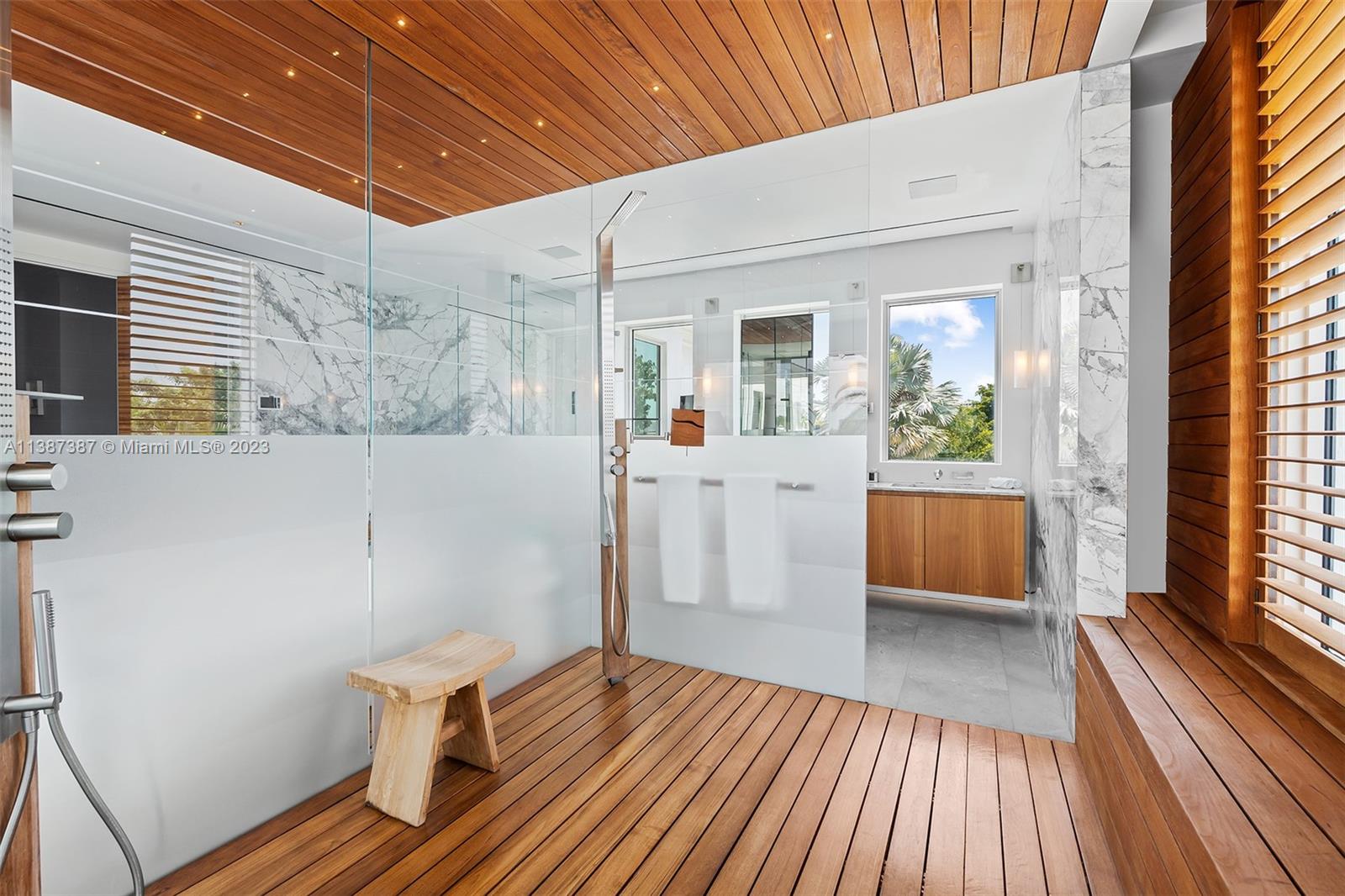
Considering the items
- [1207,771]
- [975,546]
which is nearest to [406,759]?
[1207,771]

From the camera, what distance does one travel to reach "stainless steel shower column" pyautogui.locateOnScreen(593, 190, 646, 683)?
3111 mm

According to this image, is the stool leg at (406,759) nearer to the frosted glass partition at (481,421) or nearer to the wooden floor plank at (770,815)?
the frosted glass partition at (481,421)

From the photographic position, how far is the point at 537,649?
125 inches

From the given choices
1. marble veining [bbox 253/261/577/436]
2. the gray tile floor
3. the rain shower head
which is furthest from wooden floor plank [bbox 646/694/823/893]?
the rain shower head

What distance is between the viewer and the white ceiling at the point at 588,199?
1546mm

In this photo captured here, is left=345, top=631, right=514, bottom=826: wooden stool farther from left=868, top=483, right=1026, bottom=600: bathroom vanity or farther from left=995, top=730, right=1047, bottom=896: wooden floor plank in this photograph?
left=868, top=483, right=1026, bottom=600: bathroom vanity

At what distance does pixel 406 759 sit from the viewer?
2.05m

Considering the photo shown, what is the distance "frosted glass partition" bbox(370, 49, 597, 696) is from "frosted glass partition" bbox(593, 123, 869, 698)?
12.3 inches

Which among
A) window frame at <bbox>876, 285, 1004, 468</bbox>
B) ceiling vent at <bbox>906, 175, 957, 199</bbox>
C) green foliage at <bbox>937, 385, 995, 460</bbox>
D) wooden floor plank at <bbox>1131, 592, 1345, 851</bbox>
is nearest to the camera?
wooden floor plank at <bbox>1131, 592, 1345, 851</bbox>

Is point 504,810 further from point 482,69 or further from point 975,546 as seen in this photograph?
point 975,546

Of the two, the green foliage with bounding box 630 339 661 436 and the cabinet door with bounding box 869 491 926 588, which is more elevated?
the green foliage with bounding box 630 339 661 436

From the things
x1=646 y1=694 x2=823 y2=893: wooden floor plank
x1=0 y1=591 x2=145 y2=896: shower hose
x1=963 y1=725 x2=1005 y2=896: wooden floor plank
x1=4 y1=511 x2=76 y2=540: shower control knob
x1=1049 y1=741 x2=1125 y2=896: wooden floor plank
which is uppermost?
x1=4 y1=511 x2=76 y2=540: shower control knob

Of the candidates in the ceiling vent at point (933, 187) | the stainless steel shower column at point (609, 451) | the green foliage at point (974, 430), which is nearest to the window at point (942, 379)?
the green foliage at point (974, 430)

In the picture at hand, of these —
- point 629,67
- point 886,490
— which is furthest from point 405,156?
point 886,490
